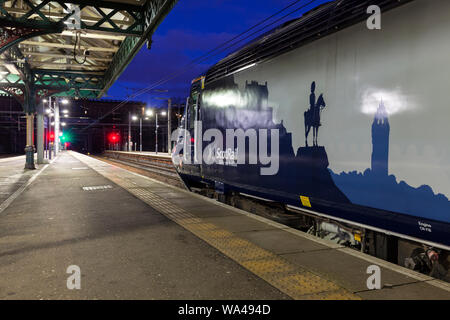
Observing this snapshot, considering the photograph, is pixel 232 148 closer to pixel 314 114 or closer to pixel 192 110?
pixel 314 114

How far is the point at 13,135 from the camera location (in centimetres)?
6588

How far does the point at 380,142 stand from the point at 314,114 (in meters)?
1.25

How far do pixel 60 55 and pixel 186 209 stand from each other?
40.8ft

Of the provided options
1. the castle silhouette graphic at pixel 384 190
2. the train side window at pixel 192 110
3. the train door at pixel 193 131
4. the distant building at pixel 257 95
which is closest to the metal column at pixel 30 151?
the train door at pixel 193 131

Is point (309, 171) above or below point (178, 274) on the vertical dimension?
above

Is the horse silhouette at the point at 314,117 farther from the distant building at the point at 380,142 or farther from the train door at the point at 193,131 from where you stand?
the train door at the point at 193,131

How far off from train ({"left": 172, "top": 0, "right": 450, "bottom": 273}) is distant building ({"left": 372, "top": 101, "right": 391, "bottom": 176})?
0.01m

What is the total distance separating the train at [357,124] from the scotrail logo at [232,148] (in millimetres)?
36

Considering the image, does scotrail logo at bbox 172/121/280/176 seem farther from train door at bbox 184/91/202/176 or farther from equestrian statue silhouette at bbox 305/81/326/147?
equestrian statue silhouette at bbox 305/81/326/147

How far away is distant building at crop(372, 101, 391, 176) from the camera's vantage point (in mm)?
3822

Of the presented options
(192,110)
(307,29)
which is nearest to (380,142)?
(307,29)

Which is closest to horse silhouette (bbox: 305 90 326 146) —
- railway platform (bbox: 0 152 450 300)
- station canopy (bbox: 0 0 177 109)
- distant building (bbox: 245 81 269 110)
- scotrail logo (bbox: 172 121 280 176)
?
scotrail logo (bbox: 172 121 280 176)

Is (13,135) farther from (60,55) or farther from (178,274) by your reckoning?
(178,274)
